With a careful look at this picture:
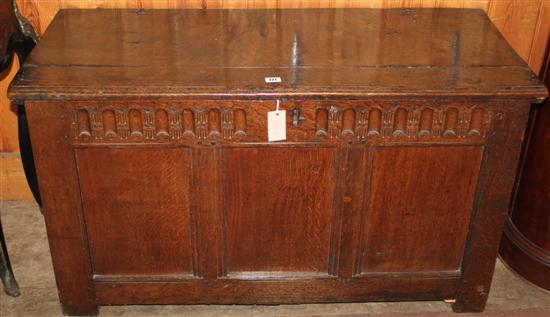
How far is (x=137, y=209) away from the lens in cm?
213

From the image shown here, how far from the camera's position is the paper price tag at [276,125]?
77.1 inches

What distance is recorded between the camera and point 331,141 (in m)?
2.02

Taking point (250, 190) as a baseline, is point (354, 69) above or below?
above

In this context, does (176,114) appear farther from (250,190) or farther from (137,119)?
(250,190)

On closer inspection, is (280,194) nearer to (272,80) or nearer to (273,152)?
(273,152)

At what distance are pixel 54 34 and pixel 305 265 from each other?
3.54 ft

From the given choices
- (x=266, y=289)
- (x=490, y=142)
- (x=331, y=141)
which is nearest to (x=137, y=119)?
(x=331, y=141)

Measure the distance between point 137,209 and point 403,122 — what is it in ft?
2.71

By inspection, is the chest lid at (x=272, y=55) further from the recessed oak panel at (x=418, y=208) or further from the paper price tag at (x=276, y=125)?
the recessed oak panel at (x=418, y=208)

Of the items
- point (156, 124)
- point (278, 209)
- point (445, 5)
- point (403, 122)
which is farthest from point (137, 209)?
point (445, 5)

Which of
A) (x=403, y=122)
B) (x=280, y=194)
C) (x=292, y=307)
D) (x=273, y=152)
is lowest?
(x=292, y=307)

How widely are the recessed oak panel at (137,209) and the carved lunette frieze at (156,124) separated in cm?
5

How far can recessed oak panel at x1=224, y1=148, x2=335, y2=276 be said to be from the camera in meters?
2.06

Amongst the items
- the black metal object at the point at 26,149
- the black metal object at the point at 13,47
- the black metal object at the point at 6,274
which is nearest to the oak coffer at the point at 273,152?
the black metal object at the point at 13,47
